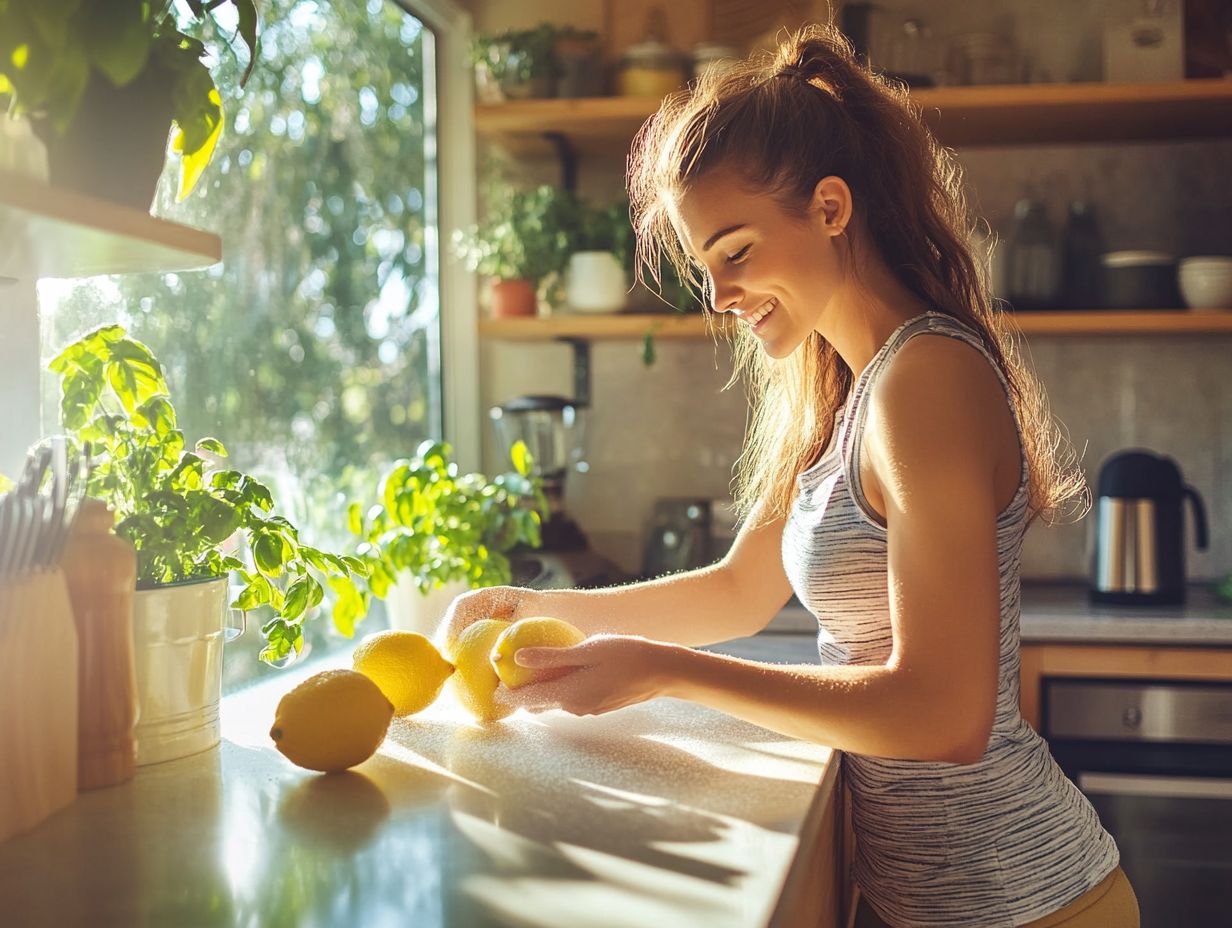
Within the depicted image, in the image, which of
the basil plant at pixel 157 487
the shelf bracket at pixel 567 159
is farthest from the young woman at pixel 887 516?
the shelf bracket at pixel 567 159

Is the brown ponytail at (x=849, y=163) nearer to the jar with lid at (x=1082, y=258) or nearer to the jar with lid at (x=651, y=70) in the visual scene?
the jar with lid at (x=651, y=70)

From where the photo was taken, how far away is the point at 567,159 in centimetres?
276

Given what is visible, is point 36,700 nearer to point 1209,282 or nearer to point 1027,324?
point 1027,324

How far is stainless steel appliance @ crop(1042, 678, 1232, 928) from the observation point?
2.03 meters

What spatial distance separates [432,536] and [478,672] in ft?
2.42

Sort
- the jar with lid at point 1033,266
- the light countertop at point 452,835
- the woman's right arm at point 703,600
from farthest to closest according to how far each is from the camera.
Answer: the jar with lid at point 1033,266, the woman's right arm at point 703,600, the light countertop at point 452,835

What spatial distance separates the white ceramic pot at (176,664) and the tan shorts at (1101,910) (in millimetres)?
767

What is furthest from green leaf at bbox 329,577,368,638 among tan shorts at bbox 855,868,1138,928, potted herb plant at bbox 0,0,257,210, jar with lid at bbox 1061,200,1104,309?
jar with lid at bbox 1061,200,1104,309

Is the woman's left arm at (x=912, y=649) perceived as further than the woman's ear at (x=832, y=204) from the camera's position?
No

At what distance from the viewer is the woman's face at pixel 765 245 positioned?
3.85 ft

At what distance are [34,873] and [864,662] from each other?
72cm

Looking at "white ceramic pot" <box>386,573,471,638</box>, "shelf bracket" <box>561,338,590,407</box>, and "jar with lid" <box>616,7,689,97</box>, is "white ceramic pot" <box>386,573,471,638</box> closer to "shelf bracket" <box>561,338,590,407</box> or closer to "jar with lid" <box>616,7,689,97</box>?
"shelf bracket" <box>561,338,590,407</box>

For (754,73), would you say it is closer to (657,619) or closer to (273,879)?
(657,619)

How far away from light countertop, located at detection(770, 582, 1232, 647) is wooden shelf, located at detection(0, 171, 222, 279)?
4.66ft
